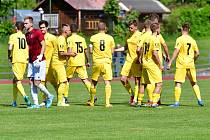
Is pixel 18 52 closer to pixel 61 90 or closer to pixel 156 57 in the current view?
pixel 61 90

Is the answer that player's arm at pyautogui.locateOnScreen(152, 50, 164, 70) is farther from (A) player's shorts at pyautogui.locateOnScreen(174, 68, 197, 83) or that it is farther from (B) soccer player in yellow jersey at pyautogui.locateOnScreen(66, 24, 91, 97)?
(B) soccer player in yellow jersey at pyautogui.locateOnScreen(66, 24, 91, 97)

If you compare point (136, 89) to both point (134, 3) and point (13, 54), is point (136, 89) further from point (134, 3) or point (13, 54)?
point (134, 3)

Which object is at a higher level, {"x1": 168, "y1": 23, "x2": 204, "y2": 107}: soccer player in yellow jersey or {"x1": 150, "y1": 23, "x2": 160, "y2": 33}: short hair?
{"x1": 150, "y1": 23, "x2": 160, "y2": 33}: short hair

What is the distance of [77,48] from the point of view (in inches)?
867

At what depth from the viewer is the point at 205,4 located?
91.6m

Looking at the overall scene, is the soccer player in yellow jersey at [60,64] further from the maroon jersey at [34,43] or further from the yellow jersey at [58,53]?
the maroon jersey at [34,43]

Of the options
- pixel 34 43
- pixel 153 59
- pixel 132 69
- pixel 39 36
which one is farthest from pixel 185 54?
pixel 34 43

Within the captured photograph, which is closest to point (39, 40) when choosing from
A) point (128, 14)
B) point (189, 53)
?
point (189, 53)

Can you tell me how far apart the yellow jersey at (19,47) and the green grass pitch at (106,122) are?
4.12ft

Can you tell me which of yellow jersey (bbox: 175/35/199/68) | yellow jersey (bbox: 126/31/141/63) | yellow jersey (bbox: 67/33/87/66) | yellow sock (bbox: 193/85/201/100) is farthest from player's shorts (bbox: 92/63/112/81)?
yellow sock (bbox: 193/85/201/100)

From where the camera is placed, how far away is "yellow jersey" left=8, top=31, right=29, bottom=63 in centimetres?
2072

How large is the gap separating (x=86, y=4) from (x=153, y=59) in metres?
62.5

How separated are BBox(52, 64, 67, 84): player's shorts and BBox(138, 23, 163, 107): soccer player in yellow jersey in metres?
2.20

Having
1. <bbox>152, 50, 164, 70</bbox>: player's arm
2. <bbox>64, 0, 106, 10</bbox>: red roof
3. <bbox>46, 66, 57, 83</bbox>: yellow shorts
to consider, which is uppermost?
→ <bbox>64, 0, 106, 10</bbox>: red roof
